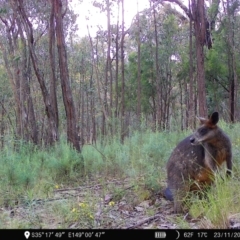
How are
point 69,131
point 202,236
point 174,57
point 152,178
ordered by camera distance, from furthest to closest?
point 174,57, point 69,131, point 152,178, point 202,236

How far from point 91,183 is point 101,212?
2543 millimetres

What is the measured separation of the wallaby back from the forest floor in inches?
13.2

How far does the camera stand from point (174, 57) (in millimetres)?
30688

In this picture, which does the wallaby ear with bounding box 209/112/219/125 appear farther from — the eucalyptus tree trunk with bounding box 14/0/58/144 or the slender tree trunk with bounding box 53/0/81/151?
the eucalyptus tree trunk with bounding box 14/0/58/144

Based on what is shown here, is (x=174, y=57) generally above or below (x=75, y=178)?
above

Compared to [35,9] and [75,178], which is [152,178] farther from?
[35,9]

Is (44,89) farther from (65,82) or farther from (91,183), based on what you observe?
(91,183)

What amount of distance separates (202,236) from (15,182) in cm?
447

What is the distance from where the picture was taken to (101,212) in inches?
208

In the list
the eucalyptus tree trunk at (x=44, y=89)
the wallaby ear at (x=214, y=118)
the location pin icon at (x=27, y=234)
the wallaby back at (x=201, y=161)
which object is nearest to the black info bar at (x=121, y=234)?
the location pin icon at (x=27, y=234)

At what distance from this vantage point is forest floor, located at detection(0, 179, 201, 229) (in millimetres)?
4797

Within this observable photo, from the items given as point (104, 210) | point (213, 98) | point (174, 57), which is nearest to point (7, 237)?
point (104, 210)

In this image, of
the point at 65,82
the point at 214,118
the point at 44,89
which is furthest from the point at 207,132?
the point at 44,89

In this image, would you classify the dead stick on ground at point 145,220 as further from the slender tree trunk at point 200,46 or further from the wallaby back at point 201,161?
the slender tree trunk at point 200,46
